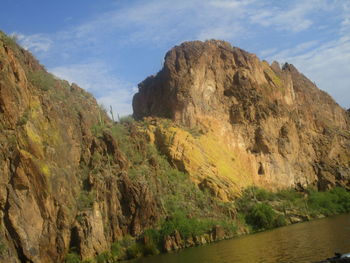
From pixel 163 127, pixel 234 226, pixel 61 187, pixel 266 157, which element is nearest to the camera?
pixel 61 187

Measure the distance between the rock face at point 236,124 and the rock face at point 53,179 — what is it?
1910 centimetres

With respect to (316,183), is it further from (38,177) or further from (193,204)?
(38,177)

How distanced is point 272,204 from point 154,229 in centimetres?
2887

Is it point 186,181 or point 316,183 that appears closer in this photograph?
point 186,181

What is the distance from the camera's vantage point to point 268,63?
116250mm

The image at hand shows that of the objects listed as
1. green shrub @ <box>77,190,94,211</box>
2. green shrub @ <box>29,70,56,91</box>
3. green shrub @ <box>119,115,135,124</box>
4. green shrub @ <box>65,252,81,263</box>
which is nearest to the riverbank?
green shrub @ <box>65,252,81,263</box>

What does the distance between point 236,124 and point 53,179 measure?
49893mm

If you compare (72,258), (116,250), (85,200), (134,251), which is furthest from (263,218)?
(72,258)

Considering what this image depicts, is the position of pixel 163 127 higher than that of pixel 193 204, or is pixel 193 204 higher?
pixel 163 127

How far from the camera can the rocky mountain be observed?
49.3 meters

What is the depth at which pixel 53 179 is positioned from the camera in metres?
51.5

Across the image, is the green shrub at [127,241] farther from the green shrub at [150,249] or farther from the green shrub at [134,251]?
the green shrub at [150,249]

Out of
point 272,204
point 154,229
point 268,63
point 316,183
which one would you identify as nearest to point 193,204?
point 154,229

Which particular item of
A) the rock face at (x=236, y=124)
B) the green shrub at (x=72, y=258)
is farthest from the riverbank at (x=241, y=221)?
the rock face at (x=236, y=124)
